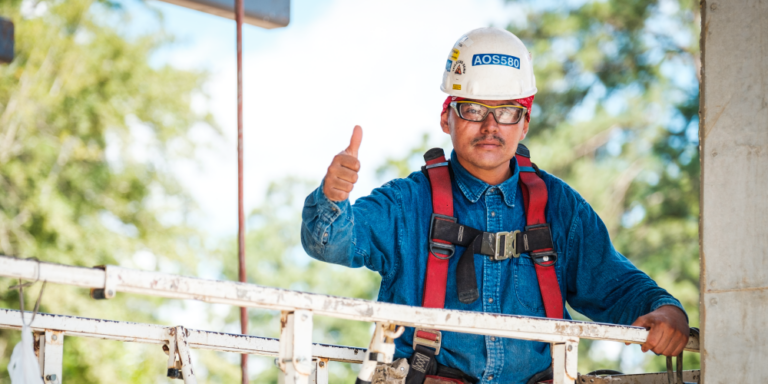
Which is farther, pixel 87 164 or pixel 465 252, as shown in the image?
pixel 87 164

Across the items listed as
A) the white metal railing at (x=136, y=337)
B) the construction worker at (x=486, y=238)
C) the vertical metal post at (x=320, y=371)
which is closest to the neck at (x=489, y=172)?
the construction worker at (x=486, y=238)

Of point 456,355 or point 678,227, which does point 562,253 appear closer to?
point 456,355

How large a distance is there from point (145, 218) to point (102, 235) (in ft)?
4.00

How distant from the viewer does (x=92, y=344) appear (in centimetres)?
1227

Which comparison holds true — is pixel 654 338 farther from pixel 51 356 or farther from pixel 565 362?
pixel 51 356

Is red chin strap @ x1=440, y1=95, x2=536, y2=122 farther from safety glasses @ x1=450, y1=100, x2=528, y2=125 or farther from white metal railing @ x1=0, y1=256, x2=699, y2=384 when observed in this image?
white metal railing @ x1=0, y1=256, x2=699, y2=384

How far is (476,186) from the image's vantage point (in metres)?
2.86

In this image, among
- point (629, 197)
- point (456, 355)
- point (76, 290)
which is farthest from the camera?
point (629, 197)

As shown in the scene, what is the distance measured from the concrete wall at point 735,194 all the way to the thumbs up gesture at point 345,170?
3.14 feet

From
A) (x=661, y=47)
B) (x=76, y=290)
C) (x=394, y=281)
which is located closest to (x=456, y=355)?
(x=394, y=281)

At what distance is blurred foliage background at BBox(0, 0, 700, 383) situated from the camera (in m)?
12.3

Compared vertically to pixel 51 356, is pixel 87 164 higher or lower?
higher

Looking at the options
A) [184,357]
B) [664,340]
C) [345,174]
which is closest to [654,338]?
[664,340]

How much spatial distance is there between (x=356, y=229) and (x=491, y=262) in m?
0.49
